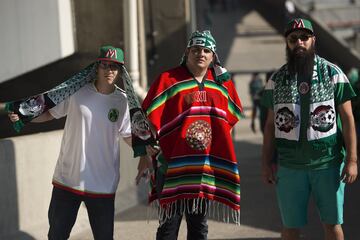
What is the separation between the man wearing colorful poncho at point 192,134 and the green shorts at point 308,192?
39 cm

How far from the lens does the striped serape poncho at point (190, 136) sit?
17.6ft

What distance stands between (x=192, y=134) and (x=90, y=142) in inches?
28.8

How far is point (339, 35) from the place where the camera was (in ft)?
98.3

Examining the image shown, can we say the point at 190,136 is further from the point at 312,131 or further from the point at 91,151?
the point at 312,131

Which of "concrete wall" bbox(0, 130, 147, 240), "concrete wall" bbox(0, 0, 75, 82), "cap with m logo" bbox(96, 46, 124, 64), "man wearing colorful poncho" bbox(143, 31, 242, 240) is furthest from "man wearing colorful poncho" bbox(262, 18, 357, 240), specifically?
"concrete wall" bbox(0, 0, 75, 82)

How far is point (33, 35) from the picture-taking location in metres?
12.0

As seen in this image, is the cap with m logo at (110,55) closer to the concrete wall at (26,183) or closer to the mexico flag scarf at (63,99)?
the mexico flag scarf at (63,99)

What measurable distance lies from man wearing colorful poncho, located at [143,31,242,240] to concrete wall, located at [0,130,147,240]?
1.66 metres

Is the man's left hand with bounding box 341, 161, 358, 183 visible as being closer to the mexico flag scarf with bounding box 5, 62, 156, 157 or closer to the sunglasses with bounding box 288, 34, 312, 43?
the sunglasses with bounding box 288, 34, 312, 43

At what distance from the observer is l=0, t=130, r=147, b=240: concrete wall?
6.57 metres

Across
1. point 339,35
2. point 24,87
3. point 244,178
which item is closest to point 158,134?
point 244,178

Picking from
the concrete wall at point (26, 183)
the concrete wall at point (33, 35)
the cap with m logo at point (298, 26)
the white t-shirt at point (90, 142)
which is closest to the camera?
the cap with m logo at point (298, 26)

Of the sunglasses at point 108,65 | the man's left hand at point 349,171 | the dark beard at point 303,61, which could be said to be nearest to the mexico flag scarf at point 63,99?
the sunglasses at point 108,65

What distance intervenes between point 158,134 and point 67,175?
2.34 feet
